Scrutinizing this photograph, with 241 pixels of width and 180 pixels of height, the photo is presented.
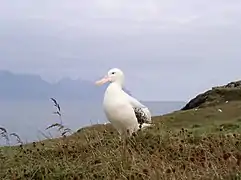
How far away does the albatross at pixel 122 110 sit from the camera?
42.7 ft

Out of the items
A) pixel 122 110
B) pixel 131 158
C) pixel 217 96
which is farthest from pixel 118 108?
pixel 217 96

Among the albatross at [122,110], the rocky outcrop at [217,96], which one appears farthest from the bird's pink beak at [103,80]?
the rocky outcrop at [217,96]

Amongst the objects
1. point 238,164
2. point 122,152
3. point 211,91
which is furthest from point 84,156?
point 211,91

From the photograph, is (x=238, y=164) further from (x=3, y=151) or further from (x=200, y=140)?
(x=3, y=151)

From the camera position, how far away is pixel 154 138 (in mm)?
11453

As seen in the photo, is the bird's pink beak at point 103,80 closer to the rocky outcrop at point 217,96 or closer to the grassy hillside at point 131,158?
the grassy hillside at point 131,158

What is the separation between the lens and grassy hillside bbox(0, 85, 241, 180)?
28.9ft

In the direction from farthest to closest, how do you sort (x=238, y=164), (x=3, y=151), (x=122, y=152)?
(x=3, y=151)
(x=122, y=152)
(x=238, y=164)

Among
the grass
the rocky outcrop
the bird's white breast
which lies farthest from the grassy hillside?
the rocky outcrop

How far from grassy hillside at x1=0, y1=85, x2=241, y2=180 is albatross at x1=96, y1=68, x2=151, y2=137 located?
1.47ft

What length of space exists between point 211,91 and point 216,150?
2607cm

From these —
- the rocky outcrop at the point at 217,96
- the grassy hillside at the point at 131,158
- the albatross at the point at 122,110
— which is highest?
the rocky outcrop at the point at 217,96

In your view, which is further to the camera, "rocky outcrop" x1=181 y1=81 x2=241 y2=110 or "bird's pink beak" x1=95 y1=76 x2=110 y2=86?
"rocky outcrop" x1=181 y1=81 x2=241 y2=110

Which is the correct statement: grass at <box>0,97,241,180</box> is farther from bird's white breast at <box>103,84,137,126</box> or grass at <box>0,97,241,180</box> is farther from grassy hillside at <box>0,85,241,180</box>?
bird's white breast at <box>103,84,137,126</box>
